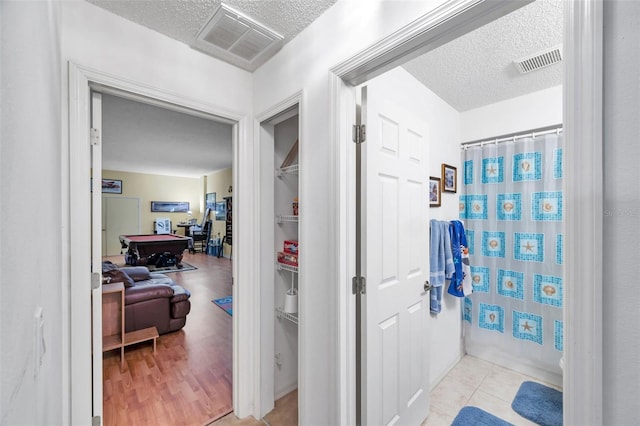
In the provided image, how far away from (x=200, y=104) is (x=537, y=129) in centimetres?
282

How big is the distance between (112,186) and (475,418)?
9.72 m

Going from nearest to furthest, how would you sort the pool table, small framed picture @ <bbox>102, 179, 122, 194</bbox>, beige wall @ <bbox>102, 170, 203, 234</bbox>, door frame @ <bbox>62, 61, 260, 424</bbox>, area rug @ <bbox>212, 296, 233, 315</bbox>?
door frame @ <bbox>62, 61, 260, 424</bbox> < area rug @ <bbox>212, 296, 233, 315</bbox> < the pool table < small framed picture @ <bbox>102, 179, 122, 194</bbox> < beige wall @ <bbox>102, 170, 203, 234</bbox>

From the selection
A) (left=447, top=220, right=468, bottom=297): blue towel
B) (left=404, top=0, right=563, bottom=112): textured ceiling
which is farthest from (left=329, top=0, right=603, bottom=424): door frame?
(left=447, top=220, right=468, bottom=297): blue towel

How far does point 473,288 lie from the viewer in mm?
2732

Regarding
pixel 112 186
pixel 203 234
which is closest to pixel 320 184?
pixel 203 234

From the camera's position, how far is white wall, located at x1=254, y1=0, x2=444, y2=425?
1.33 m

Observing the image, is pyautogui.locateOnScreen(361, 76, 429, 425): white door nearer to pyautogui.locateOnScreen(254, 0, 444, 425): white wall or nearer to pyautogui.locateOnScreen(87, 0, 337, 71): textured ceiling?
pyautogui.locateOnScreen(254, 0, 444, 425): white wall

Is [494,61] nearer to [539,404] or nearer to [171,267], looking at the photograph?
[539,404]

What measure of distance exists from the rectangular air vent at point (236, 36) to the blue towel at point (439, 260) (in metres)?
1.79

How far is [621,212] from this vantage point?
643 millimetres

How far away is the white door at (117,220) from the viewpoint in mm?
7906

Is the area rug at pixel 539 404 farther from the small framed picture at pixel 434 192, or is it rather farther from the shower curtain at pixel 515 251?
the small framed picture at pixel 434 192

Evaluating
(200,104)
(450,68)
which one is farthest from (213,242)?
(450,68)

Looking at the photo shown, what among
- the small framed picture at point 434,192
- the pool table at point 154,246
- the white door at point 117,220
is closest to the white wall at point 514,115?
the small framed picture at point 434,192
